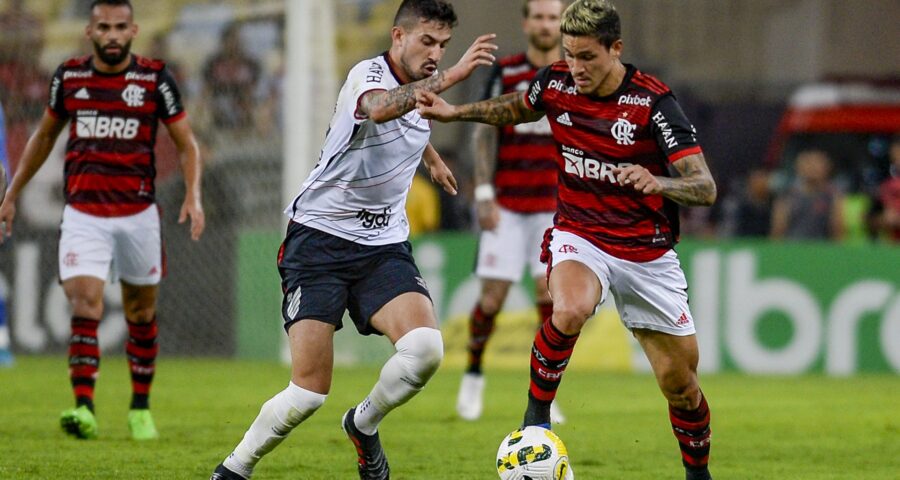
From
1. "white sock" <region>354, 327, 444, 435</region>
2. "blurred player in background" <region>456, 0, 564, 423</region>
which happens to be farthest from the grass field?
"white sock" <region>354, 327, 444, 435</region>

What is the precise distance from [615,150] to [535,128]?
149 inches

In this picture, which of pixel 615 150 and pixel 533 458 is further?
pixel 615 150

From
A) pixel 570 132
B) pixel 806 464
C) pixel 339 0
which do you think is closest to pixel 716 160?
pixel 339 0

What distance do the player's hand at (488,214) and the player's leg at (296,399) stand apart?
3.68 metres

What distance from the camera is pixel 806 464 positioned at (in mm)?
7977

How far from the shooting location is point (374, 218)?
6645 mm

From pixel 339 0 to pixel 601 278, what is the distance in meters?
9.70

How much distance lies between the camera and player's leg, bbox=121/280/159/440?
8.66 meters

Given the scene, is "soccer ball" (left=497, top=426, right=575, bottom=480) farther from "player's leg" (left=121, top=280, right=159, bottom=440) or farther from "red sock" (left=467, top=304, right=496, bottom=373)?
"red sock" (left=467, top=304, right=496, bottom=373)

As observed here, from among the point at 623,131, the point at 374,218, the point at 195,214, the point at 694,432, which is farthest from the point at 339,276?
the point at 195,214

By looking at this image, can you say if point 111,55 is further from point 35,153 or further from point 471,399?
point 471,399

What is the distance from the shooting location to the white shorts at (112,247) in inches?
336

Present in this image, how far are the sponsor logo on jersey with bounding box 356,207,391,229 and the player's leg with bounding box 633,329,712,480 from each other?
1227 mm

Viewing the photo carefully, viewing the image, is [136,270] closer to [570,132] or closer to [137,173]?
[137,173]
